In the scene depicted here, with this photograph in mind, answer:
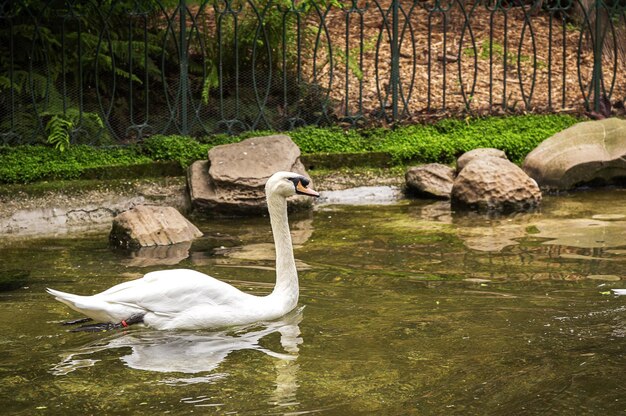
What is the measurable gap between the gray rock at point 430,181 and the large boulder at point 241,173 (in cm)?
120

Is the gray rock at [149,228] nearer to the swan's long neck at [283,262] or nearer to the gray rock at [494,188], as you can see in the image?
the swan's long neck at [283,262]

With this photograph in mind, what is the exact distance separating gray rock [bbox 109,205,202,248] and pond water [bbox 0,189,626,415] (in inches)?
6.8

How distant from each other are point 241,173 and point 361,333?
4.40 meters

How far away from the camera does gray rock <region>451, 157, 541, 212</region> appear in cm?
1081

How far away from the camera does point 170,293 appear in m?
6.68

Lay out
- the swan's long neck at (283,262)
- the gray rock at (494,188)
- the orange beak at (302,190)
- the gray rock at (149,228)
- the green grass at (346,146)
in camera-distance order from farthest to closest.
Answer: the green grass at (346,146) < the gray rock at (494,188) < the gray rock at (149,228) < the orange beak at (302,190) < the swan's long neck at (283,262)

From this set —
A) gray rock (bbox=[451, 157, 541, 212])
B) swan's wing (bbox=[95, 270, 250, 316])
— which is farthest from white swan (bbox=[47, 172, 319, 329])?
gray rock (bbox=[451, 157, 541, 212])

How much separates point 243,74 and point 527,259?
17.5 feet

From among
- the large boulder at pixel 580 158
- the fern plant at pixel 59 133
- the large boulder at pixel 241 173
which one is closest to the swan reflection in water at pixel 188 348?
the large boulder at pixel 241 173

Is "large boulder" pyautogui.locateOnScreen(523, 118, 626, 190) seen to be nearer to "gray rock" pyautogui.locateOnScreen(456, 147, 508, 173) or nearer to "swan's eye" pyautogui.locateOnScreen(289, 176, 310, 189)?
"gray rock" pyautogui.locateOnScreen(456, 147, 508, 173)

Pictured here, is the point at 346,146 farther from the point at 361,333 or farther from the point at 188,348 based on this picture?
the point at 188,348

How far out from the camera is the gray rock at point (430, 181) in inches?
452

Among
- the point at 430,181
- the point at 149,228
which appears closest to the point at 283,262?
the point at 149,228

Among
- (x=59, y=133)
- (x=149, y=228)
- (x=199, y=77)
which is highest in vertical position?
(x=199, y=77)
